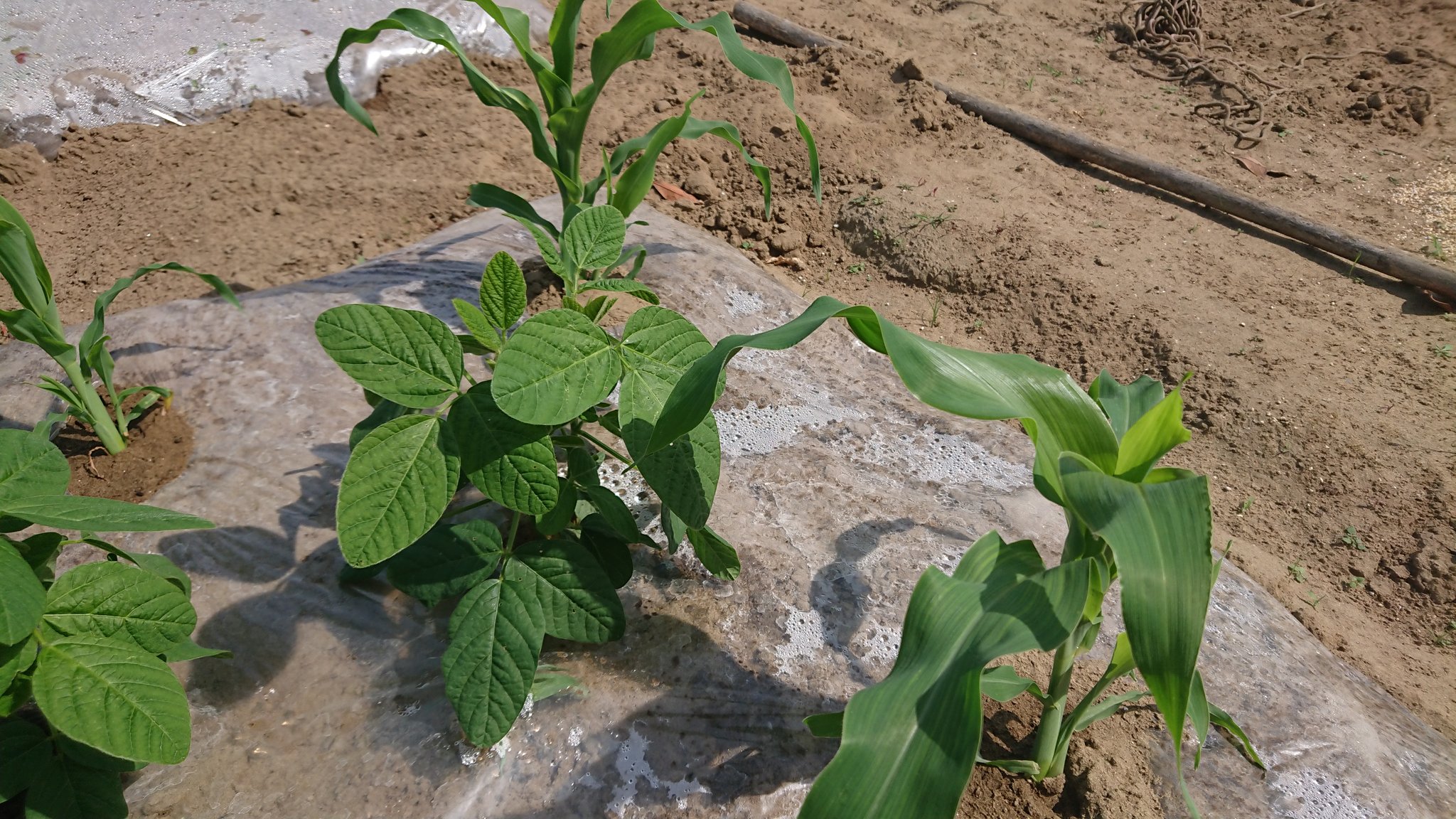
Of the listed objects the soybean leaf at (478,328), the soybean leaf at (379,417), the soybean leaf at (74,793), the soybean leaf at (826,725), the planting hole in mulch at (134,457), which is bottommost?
the planting hole in mulch at (134,457)

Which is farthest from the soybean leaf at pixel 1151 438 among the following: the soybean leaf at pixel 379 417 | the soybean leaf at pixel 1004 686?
the soybean leaf at pixel 379 417

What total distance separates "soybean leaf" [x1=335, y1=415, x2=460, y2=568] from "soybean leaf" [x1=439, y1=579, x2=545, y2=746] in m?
0.19

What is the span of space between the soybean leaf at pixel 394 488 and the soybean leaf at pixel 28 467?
15.5 inches

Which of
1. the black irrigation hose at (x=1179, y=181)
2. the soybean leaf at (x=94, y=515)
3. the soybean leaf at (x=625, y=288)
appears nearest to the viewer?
the soybean leaf at (x=94, y=515)

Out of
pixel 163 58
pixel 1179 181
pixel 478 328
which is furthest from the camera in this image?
pixel 1179 181

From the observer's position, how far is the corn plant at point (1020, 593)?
86 cm

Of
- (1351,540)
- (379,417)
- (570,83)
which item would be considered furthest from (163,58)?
(1351,540)

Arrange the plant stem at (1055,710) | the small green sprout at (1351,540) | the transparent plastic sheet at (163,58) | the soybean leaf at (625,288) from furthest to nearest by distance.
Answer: the transparent plastic sheet at (163,58) → the small green sprout at (1351,540) → the soybean leaf at (625,288) → the plant stem at (1055,710)

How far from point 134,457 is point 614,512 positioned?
116 centimetres

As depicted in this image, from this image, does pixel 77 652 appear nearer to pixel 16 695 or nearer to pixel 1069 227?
pixel 16 695

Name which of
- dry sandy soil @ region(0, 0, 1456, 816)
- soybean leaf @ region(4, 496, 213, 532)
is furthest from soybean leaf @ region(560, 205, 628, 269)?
dry sandy soil @ region(0, 0, 1456, 816)

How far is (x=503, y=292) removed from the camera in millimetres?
1255

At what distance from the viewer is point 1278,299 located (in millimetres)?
3252

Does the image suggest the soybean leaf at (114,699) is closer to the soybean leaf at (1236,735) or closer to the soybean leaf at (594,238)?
the soybean leaf at (594,238)
